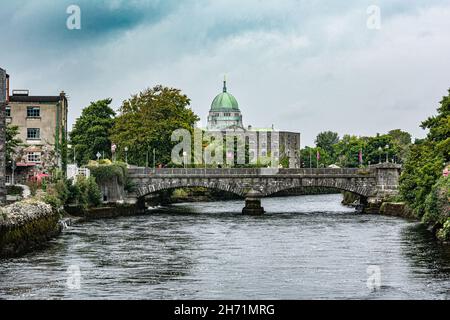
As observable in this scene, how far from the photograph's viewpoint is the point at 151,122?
121m

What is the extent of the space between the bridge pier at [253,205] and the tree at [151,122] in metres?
22.2

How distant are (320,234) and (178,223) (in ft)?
54.7

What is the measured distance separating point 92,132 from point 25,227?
8438cm

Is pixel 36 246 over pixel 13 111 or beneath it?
beneath

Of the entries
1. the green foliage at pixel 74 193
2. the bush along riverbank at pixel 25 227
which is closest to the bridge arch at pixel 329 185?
the green foliage at pixel 74 193

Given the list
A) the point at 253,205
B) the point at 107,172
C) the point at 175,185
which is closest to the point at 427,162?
the point at 253,205

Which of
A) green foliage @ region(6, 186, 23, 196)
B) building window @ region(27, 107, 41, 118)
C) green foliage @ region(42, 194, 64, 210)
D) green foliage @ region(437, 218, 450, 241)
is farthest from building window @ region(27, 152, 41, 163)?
green foliage @ region(437, 218, 450, 241)

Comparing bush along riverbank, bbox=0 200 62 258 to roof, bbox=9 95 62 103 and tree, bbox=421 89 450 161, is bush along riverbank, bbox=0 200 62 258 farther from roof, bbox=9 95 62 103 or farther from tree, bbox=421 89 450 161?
roof, bbox=9 95 62 103

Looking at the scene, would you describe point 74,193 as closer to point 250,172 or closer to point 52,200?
point 52,200

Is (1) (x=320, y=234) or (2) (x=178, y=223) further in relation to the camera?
(2) (x=178, y=223)

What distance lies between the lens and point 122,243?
5859 cm

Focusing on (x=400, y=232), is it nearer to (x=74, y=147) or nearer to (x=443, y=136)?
(x=443, y=136)

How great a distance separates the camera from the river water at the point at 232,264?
37625mm
